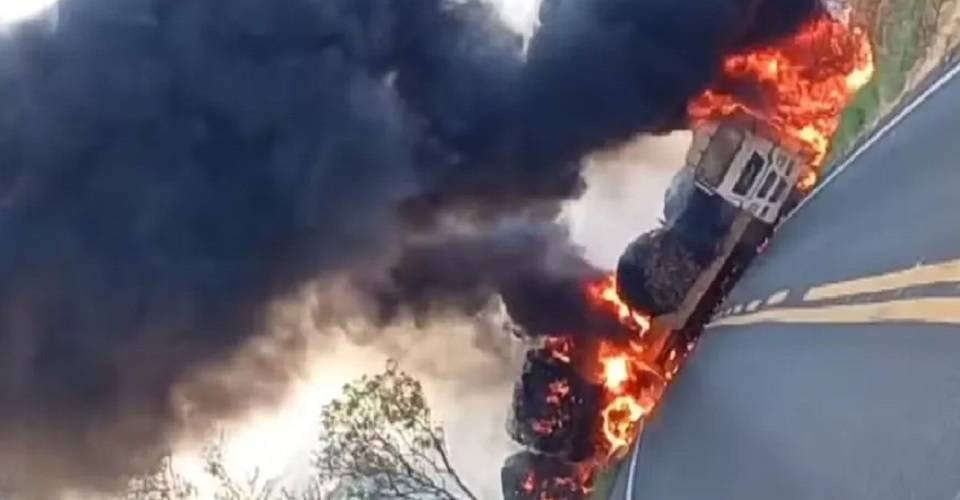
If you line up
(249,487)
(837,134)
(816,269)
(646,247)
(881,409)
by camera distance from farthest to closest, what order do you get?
1. (249,487)
2. (646,247)
3. (837,134)
4. (816,269)
5. (881,409)

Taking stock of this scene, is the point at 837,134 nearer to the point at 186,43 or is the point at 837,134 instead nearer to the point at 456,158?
the point at 456,158

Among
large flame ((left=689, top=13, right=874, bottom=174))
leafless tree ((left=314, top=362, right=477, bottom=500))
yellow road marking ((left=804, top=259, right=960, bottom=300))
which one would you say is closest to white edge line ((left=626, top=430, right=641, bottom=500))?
yellow road marking ((left=804, top=259, right=960, bottom=300))

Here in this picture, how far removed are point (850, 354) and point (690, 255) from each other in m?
7.29

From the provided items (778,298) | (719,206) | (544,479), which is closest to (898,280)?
(778,298)

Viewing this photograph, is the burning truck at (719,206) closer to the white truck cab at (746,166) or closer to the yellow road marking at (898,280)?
the white truck cab at (746,166)

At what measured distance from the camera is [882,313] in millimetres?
6750

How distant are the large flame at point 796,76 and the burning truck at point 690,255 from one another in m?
0.01

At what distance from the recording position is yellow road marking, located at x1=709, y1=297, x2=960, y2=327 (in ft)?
20.2

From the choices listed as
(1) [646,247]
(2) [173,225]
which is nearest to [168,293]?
(2) [173,225]

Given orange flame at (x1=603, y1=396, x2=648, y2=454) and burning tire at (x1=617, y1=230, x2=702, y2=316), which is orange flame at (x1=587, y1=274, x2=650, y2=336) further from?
orange flame at (x1=603, y1=396, x2=648, y2=454)

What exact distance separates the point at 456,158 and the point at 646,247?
6.84 feet

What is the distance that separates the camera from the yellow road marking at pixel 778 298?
8.85 m

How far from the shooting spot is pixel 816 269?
847 centimetres

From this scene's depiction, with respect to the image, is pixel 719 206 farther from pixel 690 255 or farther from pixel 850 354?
pixel 850 354
